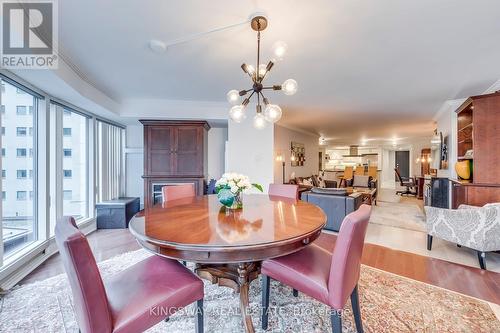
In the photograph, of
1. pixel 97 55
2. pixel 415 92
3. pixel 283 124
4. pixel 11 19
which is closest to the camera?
pixel 11 19

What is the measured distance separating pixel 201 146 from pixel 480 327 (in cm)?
419

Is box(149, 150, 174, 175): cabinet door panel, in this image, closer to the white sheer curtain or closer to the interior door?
the white sheer curtain

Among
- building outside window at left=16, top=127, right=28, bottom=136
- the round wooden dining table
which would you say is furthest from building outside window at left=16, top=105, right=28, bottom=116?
the round wooden dining table

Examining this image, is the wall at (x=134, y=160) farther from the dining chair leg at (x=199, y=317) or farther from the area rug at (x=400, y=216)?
the area rug at (x=400, y=216)

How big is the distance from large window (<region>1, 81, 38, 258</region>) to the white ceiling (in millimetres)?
780

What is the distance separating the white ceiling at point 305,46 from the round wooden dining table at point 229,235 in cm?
156

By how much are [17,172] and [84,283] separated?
267 cm

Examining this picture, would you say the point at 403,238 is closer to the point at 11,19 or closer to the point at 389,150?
the point at 11,19

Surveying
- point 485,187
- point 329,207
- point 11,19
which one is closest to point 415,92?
point 485,187

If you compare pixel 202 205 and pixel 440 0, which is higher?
pixel 440 0

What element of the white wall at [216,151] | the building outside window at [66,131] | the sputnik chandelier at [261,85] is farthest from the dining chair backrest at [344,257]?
the white wall at [216,151]

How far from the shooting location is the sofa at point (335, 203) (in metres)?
4.01

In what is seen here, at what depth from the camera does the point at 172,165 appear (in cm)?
448

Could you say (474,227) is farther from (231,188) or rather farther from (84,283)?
(84,283)
